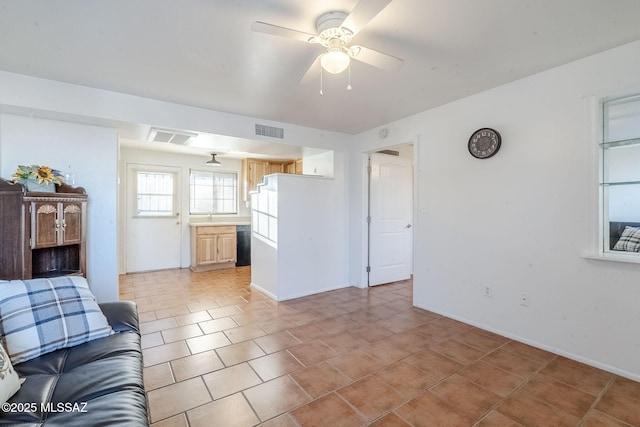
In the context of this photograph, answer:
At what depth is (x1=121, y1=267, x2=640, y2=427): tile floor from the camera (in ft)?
5.63

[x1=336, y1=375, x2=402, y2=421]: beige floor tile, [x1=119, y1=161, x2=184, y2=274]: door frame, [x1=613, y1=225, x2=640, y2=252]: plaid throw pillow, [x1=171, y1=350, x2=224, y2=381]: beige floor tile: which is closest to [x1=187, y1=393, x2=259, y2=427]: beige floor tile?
[x1=171, y1=350, x2=224, y2=381]: beige floor tile

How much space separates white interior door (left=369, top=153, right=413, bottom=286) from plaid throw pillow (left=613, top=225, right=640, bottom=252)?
2.62 m

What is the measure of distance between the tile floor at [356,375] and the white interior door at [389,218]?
1192 mm

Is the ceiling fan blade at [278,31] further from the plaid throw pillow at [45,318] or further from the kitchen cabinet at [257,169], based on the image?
the kitchen cabinet at [257,169]

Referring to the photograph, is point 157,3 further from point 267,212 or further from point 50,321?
point 267,212

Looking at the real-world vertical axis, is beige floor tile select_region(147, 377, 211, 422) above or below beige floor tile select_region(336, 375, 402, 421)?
above

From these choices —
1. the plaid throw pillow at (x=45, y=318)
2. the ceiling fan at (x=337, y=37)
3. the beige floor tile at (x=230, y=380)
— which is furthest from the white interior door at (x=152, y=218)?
the ceiling fan at (x=337, y=37)

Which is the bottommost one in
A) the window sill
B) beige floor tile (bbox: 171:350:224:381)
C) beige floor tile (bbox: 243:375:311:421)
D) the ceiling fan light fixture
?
beige floor tile (bbox: 243:375:311:421)

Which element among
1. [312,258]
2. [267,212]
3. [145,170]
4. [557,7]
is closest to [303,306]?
A: [312,258]

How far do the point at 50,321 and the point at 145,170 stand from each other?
4604mm

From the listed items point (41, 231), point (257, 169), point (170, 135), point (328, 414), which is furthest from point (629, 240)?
point (257, 169)

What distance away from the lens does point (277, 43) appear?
2.05 m

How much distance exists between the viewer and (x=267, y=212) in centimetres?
418

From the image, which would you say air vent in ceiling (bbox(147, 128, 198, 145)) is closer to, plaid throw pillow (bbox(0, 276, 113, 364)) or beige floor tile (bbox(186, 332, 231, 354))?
plaid throw pillow (bbox(0, 276, 113, 364))
